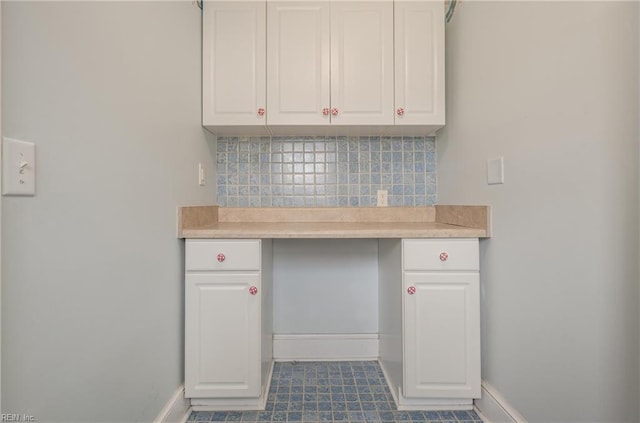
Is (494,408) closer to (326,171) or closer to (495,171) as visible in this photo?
(495,171)

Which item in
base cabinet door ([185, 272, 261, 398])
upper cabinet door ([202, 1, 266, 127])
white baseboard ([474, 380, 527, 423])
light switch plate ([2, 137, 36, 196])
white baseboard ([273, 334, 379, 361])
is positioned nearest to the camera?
light switch plate ([2, 137, 36, 196])

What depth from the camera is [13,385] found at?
0.63 m

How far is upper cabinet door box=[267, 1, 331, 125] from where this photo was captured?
1583mm

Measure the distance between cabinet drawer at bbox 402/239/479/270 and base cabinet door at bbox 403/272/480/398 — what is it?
0.12ft

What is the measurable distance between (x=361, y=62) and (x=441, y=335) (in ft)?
4.61

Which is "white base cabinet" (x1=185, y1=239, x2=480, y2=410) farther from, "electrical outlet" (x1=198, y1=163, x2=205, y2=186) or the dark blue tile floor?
"electrical outlet" (x1=198, y1=163, x2=205, y2=186)

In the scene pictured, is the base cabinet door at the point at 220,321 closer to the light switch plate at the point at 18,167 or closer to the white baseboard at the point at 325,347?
the white baseboard at the point at 325,347

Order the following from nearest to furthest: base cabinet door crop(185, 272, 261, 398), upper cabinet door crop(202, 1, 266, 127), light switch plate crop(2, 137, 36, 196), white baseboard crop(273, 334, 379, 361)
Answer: light switch plate crop(2, 137, 36, 196) → base cabinet door crop(185, 272, 261, 398) → upper cabinet door crop(202, 1, 266, 127) → white baseboard crop(273, 334, 379, 361)

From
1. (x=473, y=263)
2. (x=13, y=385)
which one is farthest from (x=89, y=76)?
(x=473, y=263)

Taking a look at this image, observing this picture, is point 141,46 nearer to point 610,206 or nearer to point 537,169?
point 537,169

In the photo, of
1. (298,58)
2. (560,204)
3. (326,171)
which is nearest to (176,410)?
(326,171)

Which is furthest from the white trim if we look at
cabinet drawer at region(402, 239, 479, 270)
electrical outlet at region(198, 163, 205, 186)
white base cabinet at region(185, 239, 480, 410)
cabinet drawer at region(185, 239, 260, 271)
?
cabinet drawer at region(402, 239, 479, 270)

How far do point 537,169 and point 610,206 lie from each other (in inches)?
10.1

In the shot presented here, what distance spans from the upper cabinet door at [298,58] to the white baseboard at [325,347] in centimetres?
131
